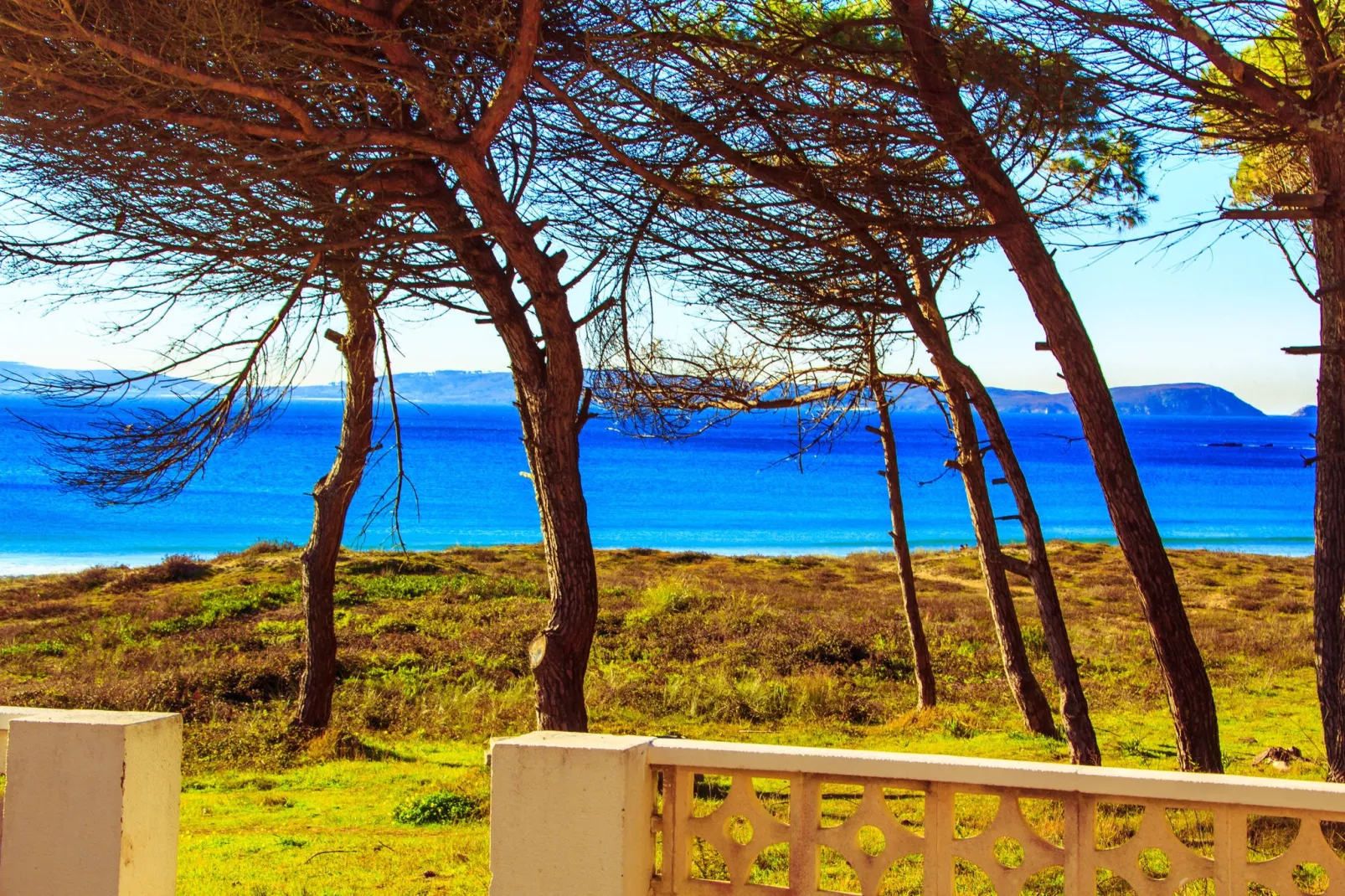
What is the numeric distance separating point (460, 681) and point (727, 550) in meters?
35.3

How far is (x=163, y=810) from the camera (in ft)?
11.3

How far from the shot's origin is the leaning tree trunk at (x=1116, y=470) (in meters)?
6.88

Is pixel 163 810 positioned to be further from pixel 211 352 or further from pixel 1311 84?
pixel 1311 84

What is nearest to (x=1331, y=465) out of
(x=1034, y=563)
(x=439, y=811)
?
(x=1034, y=563)

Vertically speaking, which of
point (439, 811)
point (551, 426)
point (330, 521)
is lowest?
point (439, 811)

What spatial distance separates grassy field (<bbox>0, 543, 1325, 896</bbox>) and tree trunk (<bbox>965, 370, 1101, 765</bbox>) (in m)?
0.91

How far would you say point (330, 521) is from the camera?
36.1 ft

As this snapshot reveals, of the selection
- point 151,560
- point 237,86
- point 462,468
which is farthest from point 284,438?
point 237,86

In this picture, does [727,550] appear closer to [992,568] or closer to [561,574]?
[992,568]

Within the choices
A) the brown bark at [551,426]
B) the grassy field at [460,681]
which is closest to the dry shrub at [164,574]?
the grassy field at [460,681]

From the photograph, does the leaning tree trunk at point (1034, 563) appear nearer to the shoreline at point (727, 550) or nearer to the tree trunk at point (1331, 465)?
the tree trunk at point (1331, 465)

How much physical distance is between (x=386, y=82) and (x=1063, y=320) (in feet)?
14.4

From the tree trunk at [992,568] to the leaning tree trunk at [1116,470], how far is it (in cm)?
307

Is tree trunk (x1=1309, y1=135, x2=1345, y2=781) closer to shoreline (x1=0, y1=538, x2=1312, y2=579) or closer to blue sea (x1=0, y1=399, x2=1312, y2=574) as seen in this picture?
blue sea (x1=0, y1=399, x2=1312, y2=574)
